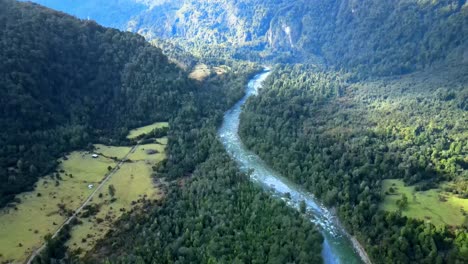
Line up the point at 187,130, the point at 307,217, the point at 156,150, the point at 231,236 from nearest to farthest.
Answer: the point at 231,236
the point at 307,217
the point at 156,150
the point at 187,130

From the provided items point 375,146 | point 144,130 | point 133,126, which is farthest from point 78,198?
point 375,146

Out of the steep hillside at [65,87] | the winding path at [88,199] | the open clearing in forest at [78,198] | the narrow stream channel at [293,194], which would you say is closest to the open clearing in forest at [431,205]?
the narrow stream channel at [293,194]

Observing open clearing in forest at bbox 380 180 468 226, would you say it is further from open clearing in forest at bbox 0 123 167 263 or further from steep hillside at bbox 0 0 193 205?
steep hillside at bbox 0 0 193 205

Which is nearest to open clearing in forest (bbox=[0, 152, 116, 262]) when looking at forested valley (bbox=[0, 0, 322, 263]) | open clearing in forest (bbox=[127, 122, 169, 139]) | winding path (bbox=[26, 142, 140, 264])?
winding path (bbox=[26, 142, 140, 264])

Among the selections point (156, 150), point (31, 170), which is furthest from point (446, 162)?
point (31, 170)

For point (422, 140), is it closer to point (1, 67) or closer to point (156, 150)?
point (156, 150)

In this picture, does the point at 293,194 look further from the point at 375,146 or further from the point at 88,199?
the point at 88,199
